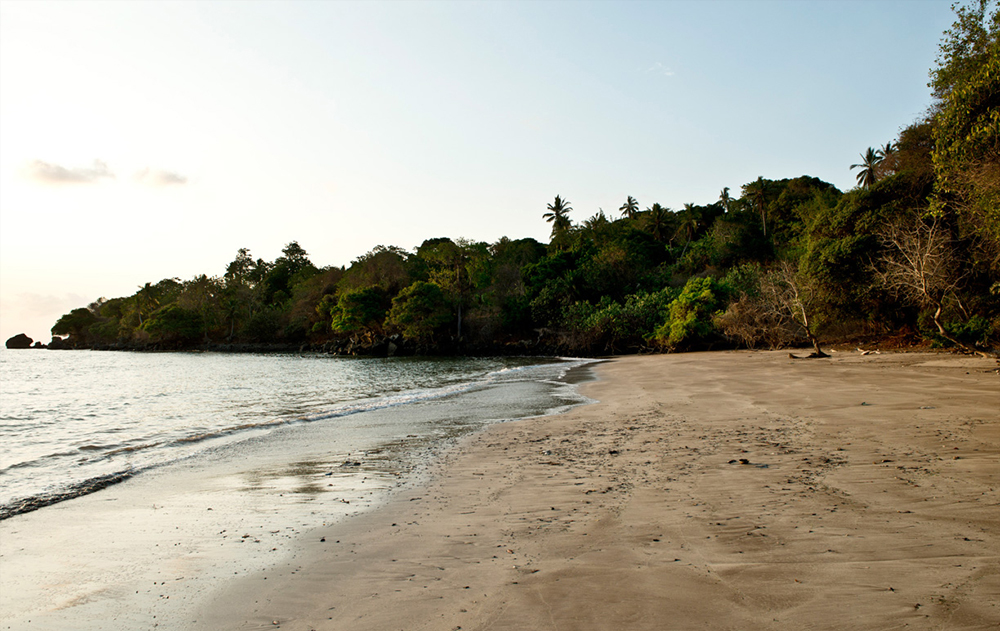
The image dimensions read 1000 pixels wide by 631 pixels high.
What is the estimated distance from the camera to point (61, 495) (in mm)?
6336

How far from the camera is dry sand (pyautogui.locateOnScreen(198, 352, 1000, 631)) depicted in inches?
112

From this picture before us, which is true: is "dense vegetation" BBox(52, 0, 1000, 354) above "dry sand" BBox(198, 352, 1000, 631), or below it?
above

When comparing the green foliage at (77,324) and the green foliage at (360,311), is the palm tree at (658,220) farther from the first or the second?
the green foliage at (77,324)

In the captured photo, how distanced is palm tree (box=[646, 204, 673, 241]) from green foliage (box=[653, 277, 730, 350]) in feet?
111

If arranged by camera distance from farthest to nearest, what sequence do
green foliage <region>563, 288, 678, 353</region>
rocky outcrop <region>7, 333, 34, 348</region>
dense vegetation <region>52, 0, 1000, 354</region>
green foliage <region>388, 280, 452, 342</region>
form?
rocky outcrop <region>7, 333, 34, 348</region> → green foliage <region>388, 280, 452, 342</region> → green foliage <region>563, 288, 678, 353</region> → dense vegetation <region>52, 0, 1000, 354</region>

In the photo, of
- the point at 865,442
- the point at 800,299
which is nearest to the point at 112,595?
the point at 865,442

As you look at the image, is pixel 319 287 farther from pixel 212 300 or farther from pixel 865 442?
pixel 865 442

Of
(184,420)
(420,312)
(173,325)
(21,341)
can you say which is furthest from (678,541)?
(21,341)

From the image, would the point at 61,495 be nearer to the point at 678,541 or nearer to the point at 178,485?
the point at 178,485

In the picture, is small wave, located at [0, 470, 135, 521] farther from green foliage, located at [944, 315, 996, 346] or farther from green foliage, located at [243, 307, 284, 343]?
green foliage, located at [243, 307, 284, 343]

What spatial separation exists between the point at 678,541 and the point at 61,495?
7.08m

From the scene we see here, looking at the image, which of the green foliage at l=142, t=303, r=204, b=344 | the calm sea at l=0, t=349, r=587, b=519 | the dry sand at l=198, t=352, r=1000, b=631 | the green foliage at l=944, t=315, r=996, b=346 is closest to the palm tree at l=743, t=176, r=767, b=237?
the green foliage at l=944, t=315, r=996, b=346

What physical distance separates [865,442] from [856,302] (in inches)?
806

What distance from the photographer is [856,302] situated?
77.3ft
